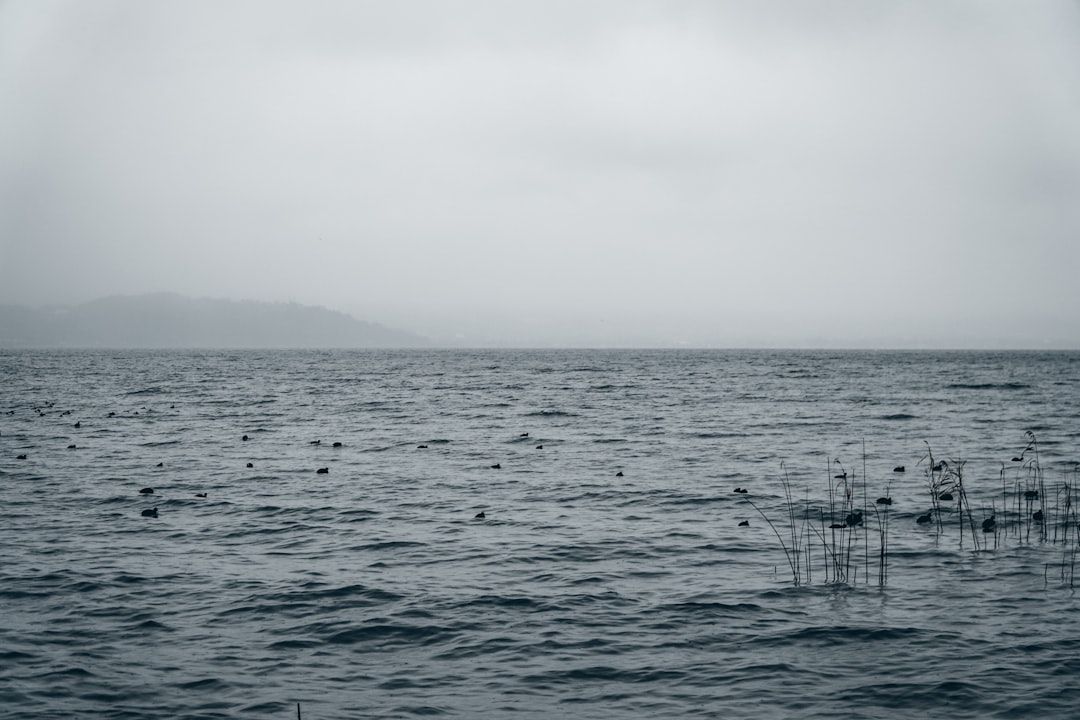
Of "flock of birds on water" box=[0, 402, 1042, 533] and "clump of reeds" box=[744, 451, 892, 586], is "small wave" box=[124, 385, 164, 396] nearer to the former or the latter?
"flock of birds on water" box=[0, 402, 1042, 533]

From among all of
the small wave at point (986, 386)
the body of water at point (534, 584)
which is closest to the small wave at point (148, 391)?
the body of water at point (534, 584)

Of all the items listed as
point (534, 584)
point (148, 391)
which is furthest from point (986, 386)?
point (148, 391)

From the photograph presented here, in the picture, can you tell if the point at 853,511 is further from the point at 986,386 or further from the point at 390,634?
the point at 986,386

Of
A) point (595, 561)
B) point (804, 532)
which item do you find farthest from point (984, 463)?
point (595, 561)

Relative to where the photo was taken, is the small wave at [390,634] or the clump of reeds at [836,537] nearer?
the small wave at [390,634]

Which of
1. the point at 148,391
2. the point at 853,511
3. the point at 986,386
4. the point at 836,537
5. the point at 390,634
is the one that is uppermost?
the point at 986,386

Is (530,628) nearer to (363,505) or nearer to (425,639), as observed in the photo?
(425,639)

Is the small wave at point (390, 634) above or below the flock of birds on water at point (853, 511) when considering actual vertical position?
below

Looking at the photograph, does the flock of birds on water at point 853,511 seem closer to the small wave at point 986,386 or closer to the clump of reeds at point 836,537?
the clump of reeds at point 836,537

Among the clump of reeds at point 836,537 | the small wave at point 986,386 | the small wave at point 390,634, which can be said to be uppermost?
the small wave at point 986,386

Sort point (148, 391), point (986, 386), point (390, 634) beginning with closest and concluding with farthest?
1. point (390, 634)
2. point (148, 391)
3. point (986, 386)

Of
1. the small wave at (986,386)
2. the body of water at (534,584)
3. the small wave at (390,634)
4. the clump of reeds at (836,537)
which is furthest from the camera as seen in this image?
the small wave at (986,386)

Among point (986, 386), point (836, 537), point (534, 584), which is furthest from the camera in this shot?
point (986, 386)

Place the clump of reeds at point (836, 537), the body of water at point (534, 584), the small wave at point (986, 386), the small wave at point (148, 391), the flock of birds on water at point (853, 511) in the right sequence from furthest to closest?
the small wave at point (986, 386), the small wave at point (148, 391), the flock of birds on water at point (853, 511), the clump of reeds at point (836, 537), the body of water at point (534, 584)
